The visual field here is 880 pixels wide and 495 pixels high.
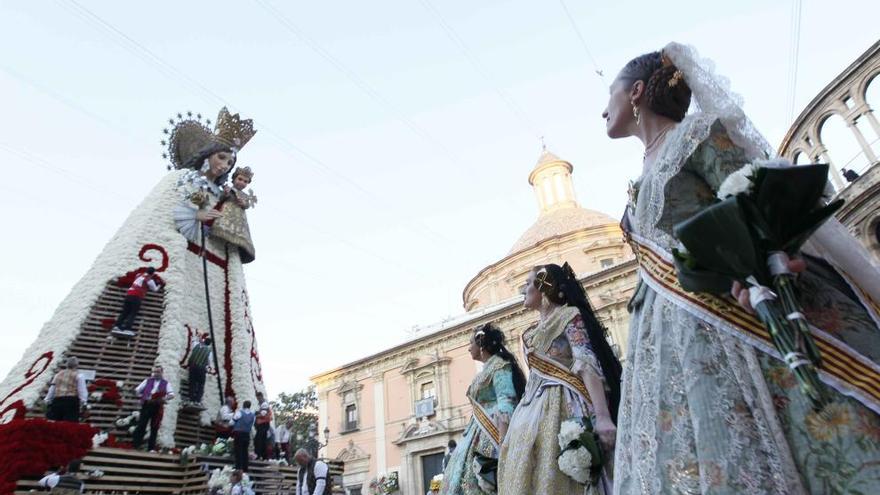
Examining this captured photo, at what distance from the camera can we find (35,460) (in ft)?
17.6

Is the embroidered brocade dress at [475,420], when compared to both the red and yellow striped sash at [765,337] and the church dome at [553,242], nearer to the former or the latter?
the red and yellow striped sash at [765,337]

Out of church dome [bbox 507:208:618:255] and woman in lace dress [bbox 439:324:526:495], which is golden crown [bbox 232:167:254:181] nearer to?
woman in lace dress [bbox 439:324:526:495]

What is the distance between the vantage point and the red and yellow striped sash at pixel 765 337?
53.6 inches

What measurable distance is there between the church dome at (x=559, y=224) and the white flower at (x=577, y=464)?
26702 mm

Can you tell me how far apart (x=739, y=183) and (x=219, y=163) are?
1009 cm

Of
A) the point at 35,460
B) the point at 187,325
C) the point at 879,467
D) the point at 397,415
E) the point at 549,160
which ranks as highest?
the point at 549,160

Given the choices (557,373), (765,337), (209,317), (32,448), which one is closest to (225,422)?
(209,317)

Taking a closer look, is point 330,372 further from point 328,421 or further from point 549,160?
point 549,160

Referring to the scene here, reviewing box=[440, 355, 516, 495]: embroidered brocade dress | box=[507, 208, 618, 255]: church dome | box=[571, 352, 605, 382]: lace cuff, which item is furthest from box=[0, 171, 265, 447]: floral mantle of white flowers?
box=[507, 208, 618, 255]: church dome

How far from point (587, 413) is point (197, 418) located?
650 cm

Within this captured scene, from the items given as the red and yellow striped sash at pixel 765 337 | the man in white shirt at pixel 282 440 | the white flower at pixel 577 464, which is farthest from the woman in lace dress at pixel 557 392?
the man in white shirt at pixel 282 440

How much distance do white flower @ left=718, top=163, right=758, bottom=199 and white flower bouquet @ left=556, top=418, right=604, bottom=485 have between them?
157 cm

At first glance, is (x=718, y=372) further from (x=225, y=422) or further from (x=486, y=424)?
(x=225, y=422)

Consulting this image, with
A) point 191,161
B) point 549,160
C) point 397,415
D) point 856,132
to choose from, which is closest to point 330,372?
point 397,415
